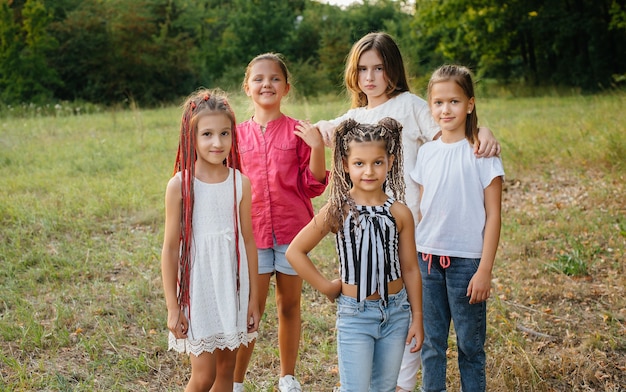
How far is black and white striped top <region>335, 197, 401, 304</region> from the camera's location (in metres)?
2.20

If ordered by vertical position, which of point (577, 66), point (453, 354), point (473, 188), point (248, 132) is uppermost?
point (577, 66)

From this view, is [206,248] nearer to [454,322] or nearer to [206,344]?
[206,344]

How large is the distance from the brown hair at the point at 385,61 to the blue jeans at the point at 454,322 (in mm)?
838

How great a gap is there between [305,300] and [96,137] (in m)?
7.28

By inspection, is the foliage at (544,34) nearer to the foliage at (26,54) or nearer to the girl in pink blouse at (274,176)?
the foliage at (26,54)

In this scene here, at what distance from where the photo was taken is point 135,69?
932 inches

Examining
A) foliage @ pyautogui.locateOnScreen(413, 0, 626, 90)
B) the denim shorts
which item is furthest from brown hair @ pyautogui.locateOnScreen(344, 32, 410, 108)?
foliage @ pyautogui.locateOnScreen(413, 0, 626, 90)

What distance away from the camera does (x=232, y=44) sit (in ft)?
88.1

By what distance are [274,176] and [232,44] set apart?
25073 millimetres

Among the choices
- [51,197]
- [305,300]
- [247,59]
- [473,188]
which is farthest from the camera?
[247,59]

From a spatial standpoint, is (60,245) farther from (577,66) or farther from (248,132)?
(577,66)

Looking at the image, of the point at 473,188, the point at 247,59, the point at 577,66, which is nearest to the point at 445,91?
the point at 473,188

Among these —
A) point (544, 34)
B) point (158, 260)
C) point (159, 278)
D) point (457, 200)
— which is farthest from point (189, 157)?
point (544, 34)

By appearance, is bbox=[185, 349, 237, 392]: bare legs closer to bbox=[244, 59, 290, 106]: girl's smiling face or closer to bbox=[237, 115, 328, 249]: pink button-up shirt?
bbox=[237, 115, 328, 249]: pink button-up shirt
